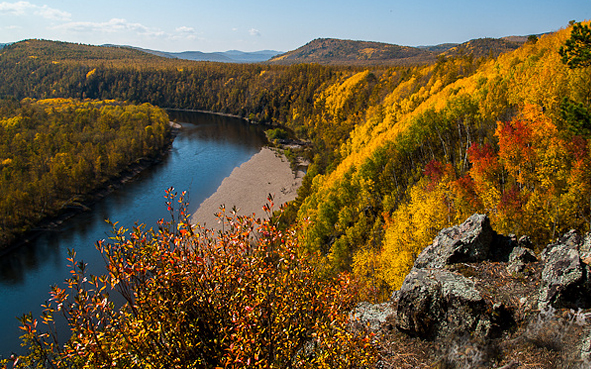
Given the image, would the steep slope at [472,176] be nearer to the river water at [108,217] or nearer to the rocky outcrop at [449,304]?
the rocky outcrop at [449,304]

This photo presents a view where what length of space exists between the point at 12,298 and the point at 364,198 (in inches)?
1569

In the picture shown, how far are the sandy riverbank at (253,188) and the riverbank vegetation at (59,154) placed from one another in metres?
22.9

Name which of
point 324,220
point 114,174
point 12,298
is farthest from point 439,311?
point 114,174

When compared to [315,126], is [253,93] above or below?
above

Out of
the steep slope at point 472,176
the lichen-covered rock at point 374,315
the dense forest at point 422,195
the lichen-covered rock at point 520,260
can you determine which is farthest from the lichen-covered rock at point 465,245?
the steep slope at point 472,176

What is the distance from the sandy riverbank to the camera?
57.2 m

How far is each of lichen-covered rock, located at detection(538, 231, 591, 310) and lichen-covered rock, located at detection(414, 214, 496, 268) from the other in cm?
383

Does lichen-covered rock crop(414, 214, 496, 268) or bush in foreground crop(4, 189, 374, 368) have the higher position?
bush in foreground crop(4, 189, 374, 368)

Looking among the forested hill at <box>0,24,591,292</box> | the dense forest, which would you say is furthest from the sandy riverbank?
the dense forest

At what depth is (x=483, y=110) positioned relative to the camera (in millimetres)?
35781

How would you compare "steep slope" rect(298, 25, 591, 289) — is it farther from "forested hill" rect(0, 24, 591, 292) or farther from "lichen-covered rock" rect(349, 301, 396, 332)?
"lichen-covered rock" rect(349, 301, 396, 332)

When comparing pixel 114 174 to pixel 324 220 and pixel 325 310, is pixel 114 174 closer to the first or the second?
pixel 324 220

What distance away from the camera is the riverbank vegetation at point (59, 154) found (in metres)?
54.2

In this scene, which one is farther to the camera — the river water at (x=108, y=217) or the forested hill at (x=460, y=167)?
the river water at (x=108, y=217)
